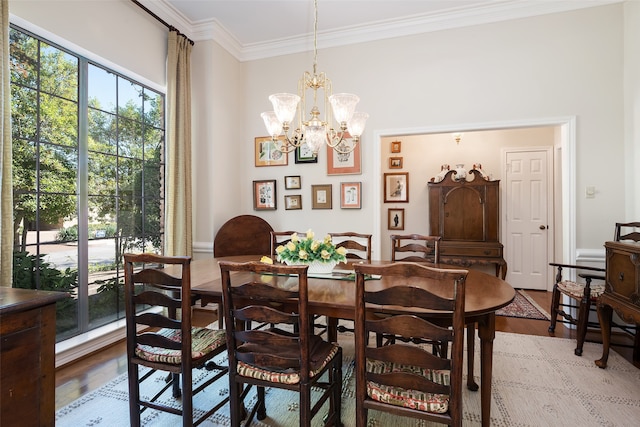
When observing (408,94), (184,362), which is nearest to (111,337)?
(184,362)

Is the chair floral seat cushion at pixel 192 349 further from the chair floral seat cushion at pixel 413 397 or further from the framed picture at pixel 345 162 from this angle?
the framed picture at pixel 345 162

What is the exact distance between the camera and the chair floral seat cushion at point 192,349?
1638mm

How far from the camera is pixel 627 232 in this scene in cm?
294

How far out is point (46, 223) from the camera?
2.43 m

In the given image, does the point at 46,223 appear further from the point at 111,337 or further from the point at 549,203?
the point at 549,203

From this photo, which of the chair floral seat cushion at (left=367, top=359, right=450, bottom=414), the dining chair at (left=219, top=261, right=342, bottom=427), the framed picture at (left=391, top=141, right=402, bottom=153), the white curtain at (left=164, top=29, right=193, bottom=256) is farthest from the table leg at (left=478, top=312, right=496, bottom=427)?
the framed picture at (left=391, top=141, right=402, bottom=153)

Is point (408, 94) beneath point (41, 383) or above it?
above

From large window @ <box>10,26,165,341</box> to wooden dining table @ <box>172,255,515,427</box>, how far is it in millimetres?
1317

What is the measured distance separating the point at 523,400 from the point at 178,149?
361 centimetres

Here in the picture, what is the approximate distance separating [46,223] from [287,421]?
88.9 inches

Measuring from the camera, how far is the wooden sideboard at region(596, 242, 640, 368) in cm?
205

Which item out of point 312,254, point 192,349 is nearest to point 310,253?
point 312,254

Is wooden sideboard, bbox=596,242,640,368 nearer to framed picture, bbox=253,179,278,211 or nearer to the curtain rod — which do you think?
framed picture, bbox=253,179,278,211

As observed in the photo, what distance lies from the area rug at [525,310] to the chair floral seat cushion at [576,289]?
2.13 ft
